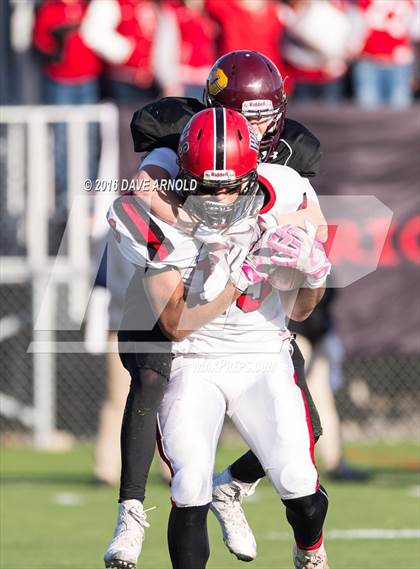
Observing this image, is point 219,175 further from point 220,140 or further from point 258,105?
point 258,105

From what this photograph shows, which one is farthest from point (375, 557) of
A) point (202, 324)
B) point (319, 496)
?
point (202, 324)

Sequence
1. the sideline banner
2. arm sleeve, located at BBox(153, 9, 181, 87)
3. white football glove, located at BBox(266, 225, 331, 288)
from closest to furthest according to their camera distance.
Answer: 1. white football glove, located at BBox(266, 225, 331, 288)
2. the sideline banner
3. arm sleeve, located at BBox(153, 9, 181, 87)

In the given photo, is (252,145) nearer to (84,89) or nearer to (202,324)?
(202,324)

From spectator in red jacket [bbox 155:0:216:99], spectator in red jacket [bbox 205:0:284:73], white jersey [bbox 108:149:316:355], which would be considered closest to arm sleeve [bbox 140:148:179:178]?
white jersey [bbox 108:149:316:355]

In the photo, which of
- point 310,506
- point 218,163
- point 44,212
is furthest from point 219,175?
point 44,212

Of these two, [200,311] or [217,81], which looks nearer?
[200,311]

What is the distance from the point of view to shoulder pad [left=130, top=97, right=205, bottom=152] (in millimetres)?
5152

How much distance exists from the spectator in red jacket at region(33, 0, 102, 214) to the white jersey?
479 cm

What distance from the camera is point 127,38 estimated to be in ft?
32.3

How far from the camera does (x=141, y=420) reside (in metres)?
5.02

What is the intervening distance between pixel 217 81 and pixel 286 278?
806 millimetres

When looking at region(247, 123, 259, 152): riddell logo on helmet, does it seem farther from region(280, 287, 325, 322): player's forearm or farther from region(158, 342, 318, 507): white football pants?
region(158, 342, 318, 507): white football pants

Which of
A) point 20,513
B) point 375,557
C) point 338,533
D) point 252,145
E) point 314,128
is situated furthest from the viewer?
point 314,128

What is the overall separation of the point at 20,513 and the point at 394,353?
10.3 feet
